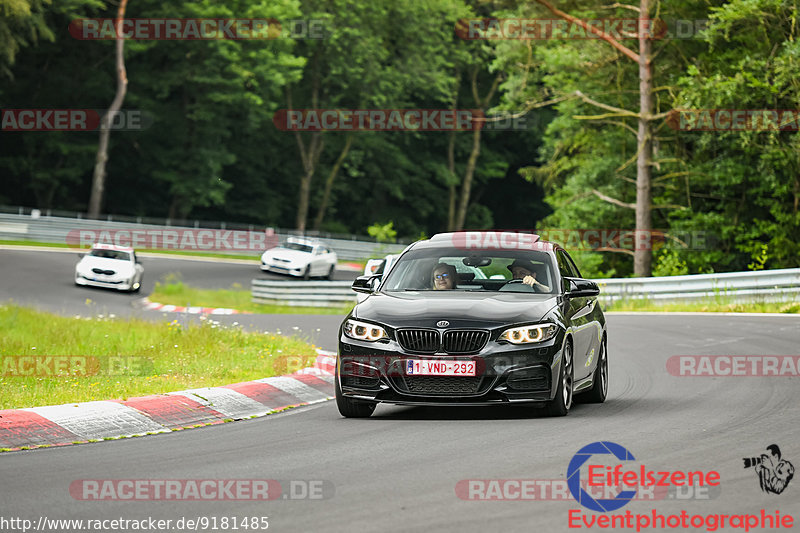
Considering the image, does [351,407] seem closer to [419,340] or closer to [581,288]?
[419,340]

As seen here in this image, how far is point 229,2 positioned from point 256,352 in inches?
2089

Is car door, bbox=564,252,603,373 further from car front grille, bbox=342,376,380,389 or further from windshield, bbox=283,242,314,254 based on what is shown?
windshield, bbox=283,242,314,254

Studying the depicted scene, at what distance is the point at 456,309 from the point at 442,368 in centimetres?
60

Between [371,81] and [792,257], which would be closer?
[792,257]

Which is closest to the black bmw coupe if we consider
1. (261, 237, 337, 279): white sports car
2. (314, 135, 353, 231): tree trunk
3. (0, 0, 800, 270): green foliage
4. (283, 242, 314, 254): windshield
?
(0, 0, 800, 270): green foliage

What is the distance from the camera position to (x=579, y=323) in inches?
453

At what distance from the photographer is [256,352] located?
16078 millimetres

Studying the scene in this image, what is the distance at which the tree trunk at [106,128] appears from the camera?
2406 inches

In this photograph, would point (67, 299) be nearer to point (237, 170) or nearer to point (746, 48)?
point (746, 48)

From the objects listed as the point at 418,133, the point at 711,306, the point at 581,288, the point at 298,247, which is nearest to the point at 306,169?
the point at 418,133

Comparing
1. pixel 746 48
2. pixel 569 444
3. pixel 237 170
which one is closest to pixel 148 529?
pixel 569 444

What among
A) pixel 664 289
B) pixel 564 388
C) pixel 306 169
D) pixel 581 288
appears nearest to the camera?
pixel 564 388

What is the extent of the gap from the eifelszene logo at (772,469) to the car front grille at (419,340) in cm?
286

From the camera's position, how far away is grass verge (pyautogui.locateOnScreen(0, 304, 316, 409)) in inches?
468
